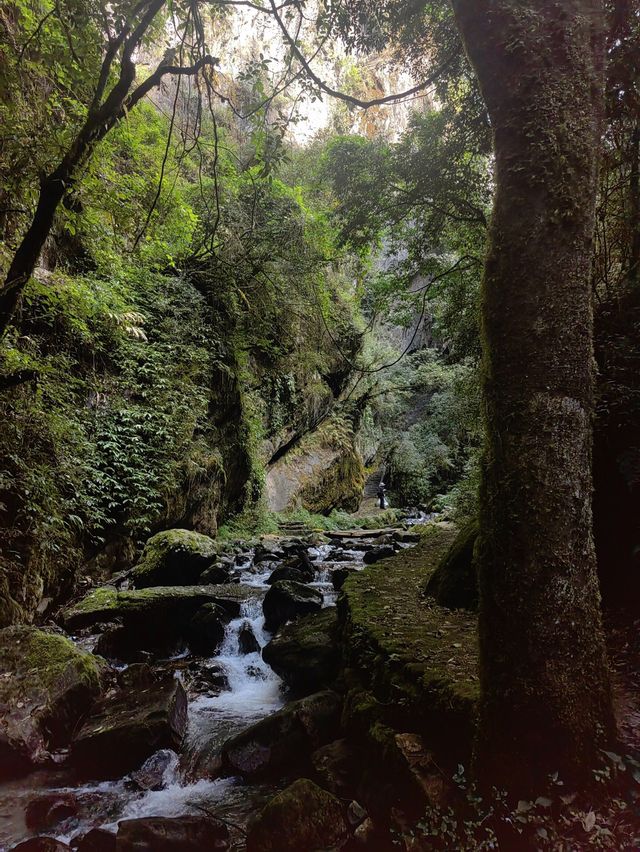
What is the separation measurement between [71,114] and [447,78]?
4.84 meters

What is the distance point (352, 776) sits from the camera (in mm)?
3127

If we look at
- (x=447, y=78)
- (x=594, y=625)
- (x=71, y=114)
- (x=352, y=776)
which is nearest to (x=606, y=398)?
(x=594, y=625)

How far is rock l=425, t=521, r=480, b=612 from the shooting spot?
4578mm

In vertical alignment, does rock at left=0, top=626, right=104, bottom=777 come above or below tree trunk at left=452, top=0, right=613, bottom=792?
below

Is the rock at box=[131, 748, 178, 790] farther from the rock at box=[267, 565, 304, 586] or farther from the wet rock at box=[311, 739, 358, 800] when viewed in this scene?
the rock at box=[267, 565, 304, 586]

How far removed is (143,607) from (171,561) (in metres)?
2.18

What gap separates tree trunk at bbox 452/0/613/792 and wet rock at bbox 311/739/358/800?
136 cm

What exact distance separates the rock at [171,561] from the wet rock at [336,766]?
588 centimetres

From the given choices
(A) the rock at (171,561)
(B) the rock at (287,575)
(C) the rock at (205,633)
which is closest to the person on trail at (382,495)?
(B) the rock at (287,575)

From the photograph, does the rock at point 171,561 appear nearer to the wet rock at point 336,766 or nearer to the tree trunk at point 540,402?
the wet rock at point 336,766

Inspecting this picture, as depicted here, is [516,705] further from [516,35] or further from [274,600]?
[274,600]

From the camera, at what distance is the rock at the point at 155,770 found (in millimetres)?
3809

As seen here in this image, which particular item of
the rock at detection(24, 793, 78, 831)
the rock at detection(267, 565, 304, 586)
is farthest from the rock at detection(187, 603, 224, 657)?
the rock at detection(24, 793, 78, 831)

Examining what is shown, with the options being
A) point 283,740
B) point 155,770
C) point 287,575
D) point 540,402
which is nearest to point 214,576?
point 287,575
